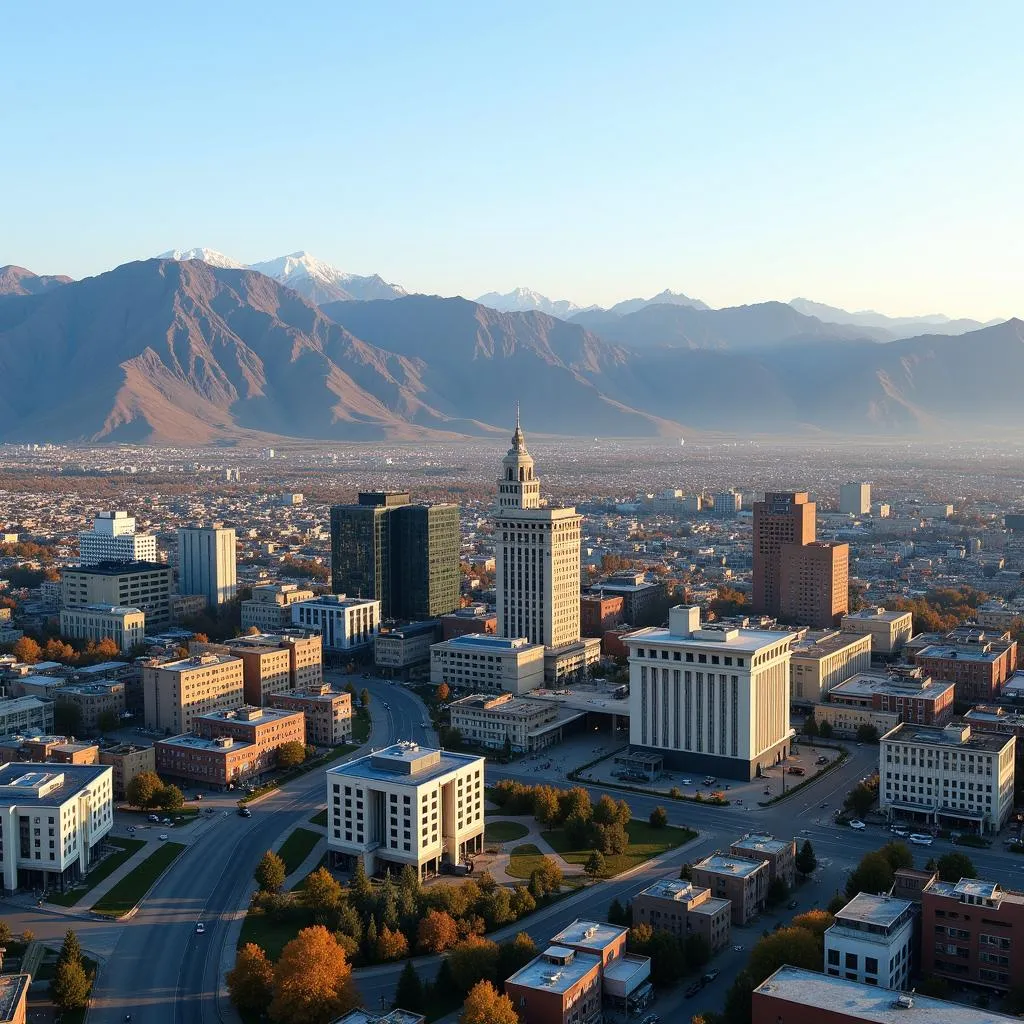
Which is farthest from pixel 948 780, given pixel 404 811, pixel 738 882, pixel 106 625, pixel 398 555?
pixel 106 625

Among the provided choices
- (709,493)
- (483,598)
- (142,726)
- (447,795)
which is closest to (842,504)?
(709,493)

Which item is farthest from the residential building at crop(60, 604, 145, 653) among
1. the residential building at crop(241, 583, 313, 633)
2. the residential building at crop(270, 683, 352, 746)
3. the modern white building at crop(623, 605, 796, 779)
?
the modern white building at crop(623, 605, 796, 779)

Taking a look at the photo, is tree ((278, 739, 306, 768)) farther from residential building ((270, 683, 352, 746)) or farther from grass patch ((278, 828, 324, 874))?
grass patch ((278, 828, 324, 874))

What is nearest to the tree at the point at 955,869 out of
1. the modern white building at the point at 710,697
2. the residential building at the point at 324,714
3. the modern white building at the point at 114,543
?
the modern white building at the point at 710,697

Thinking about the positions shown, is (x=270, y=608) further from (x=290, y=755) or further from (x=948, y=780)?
(x=948, y=780)

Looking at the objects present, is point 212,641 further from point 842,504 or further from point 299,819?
point 842,504
